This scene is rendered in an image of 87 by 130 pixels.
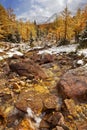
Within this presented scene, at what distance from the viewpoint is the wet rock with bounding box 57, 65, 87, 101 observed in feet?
39.9

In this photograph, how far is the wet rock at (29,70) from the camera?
16359mm

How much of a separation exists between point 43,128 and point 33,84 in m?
5.24

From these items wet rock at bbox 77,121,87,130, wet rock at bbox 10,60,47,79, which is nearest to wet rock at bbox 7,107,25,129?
wet rock at bbox 77,121,87,130

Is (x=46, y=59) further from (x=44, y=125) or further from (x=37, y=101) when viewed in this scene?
(x=44, y=125)

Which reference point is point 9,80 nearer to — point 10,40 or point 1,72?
point 1,72

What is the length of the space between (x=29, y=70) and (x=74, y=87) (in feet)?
17.2

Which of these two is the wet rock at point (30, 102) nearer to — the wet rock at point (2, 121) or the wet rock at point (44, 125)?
the wet rock at point (44, 125)

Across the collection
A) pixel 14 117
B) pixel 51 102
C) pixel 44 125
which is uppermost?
pixel 51 102

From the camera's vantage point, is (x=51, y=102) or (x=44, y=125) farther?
(x=51, y=102)

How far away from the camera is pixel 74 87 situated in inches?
493

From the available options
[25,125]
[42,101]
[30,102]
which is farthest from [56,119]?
[30,102]

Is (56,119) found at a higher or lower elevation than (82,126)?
higher

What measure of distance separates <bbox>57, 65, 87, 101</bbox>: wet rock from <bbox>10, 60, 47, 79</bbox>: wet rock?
313 cm

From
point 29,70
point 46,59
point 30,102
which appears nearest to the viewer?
point 30,102
